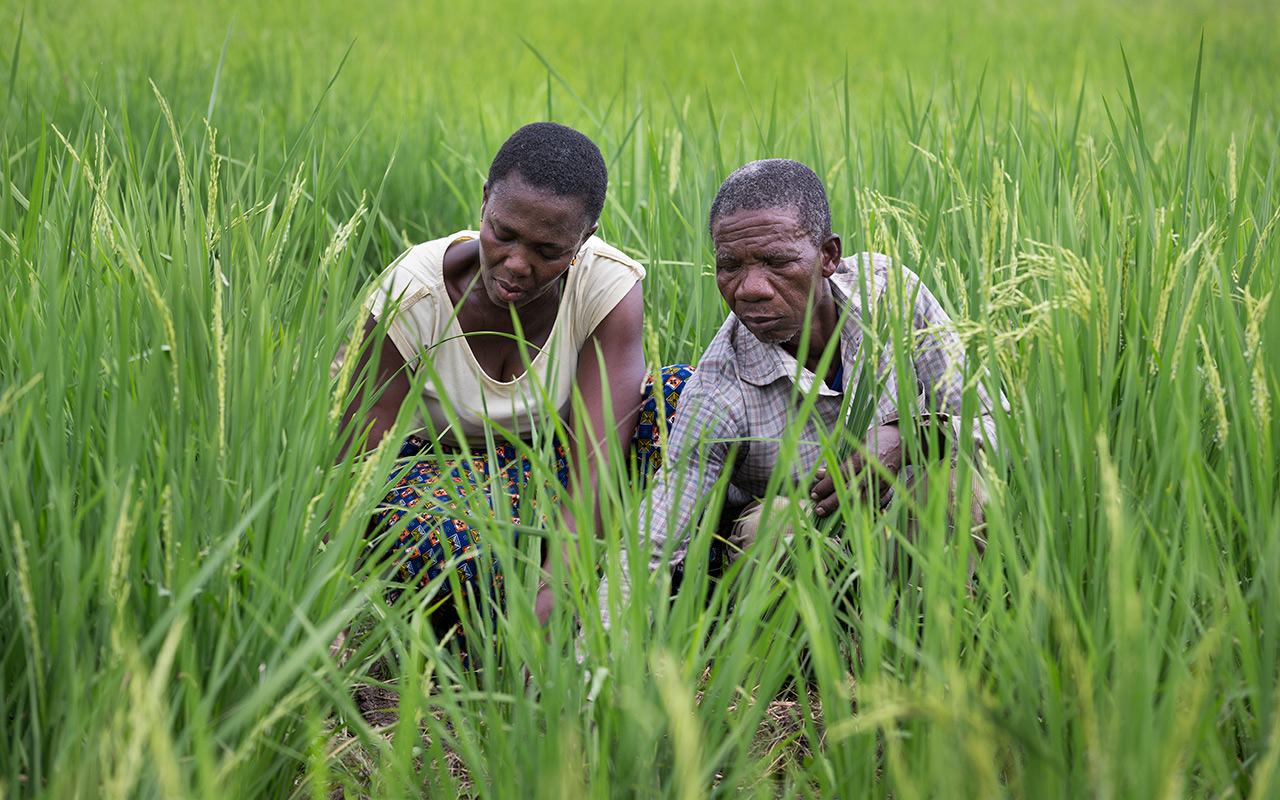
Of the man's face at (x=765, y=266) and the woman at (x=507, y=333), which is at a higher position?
the man's face at (x=765, y=266)

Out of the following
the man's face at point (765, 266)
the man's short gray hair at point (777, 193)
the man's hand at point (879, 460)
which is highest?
the man's short gray hair at point (777, 193)

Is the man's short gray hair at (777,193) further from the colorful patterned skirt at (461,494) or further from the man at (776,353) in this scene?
the colorful patterned skirt at (461,494)

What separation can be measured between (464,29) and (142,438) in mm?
7805

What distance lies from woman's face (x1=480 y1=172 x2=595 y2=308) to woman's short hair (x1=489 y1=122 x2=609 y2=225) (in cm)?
2

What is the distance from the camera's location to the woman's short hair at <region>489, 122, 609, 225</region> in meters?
2.01

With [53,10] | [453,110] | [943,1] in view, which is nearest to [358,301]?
[453,110]

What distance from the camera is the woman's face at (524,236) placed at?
2002 millimetres

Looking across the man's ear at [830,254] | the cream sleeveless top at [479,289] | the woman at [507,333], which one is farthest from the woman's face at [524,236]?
the man's ear at [830,254]

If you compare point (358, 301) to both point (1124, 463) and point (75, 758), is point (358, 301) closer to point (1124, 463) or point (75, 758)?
point (75, 758)

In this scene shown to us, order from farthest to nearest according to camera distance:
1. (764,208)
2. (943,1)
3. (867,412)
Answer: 1. (943,1)
2. (764,208)
3. (867,412)

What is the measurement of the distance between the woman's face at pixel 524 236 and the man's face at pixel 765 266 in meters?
0.31

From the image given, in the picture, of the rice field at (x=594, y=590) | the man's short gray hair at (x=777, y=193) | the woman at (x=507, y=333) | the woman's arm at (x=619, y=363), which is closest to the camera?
the rice field at (x=594, y=590)

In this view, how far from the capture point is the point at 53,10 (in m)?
6.99

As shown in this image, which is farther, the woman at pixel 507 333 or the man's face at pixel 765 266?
the woman at pixel 507 333
